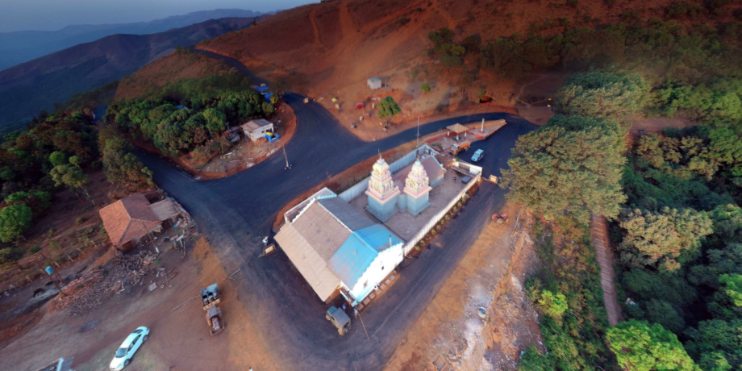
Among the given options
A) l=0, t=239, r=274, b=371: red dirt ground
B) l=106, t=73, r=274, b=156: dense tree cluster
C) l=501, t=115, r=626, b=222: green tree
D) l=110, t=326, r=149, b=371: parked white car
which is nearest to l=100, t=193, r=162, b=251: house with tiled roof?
l=0, t=239, r=274, b=371: red dirt ground

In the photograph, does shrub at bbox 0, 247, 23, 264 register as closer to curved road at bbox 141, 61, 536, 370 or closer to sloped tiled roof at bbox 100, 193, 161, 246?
sloped tiled roof at bbox 100, 193, 161, 246

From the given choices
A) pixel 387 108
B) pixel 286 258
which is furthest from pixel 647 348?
pixel 387 108

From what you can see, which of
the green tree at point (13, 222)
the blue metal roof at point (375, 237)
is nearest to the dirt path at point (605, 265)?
the blue metal roof at point (375, 237)

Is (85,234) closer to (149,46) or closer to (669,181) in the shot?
(669,181)

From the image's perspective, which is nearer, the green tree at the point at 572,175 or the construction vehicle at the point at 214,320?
the construction vehicle at the point at 214,320

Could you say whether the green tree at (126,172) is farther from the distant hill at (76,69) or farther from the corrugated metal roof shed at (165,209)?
the distant hill at (76,69)
